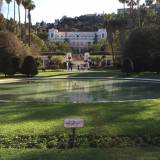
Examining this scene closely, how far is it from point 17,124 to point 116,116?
338 cm

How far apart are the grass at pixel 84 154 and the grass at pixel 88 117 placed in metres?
2.04

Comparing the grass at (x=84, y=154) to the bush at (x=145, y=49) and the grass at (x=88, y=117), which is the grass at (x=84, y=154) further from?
the bush at (x=145, y=49)

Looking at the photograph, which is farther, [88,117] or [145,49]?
[145,49]

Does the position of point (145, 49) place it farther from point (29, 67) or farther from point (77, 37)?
point (77, 37)

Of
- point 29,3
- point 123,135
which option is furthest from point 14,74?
point 123,135

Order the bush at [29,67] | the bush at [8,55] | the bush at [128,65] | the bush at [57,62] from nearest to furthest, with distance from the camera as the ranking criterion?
the bush at [8,55] → the bush at [29,67] → the bush at [128,65] → the bush at [57,62]

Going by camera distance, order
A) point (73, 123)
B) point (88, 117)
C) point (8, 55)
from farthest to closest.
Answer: point (8, 55) → point (88, 117) → point (73, 123)

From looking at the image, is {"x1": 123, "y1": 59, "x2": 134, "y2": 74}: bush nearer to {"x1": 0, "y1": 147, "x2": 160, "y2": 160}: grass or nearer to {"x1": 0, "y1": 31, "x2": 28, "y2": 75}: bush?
{"x1": 0, "y1": 31, "x2": 28, "y2": 75}: bush

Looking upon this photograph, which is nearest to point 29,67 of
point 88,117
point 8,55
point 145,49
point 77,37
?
point 8,55

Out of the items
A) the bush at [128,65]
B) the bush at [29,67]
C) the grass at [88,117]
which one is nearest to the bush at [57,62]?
the bush at [29,67]

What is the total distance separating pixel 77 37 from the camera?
16238 cm

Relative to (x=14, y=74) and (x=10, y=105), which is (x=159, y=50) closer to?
(x=14, y=74)

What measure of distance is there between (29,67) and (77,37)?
11681 cm

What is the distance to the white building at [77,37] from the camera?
6152 inches
